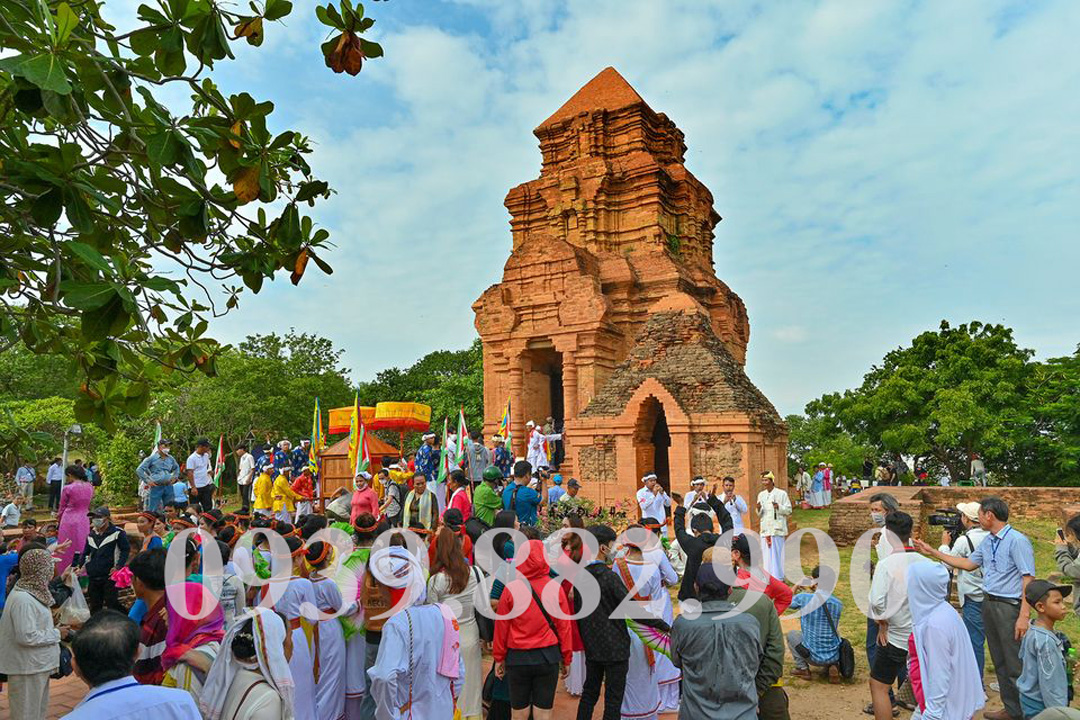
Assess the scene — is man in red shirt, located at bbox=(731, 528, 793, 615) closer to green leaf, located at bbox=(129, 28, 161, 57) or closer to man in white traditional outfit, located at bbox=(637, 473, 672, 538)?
green leaf, located at bbox=(129, 28, 161, 57)

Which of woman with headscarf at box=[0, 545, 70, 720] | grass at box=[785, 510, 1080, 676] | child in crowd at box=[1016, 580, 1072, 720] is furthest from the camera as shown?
grass at box=[785, 510, 1080, 676]

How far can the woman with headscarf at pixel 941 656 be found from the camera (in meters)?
4.11

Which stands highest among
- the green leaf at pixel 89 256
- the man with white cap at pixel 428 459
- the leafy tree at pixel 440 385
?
the leafy tree at pixel 440 385

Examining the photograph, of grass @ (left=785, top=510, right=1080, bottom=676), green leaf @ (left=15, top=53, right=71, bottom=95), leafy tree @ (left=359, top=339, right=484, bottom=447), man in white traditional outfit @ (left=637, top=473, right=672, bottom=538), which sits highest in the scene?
leafy tree @ (left=359, top=339, right=484, bottom=447)

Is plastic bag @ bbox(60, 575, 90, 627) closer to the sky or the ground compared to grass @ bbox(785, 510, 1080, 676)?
closer to the sky

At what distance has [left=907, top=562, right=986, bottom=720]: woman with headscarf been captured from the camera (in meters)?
4.11

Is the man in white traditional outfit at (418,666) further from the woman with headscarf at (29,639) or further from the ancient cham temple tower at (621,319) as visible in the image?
the ancient cham temple tower at (621,319)

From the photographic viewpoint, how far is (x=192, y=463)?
12391mm

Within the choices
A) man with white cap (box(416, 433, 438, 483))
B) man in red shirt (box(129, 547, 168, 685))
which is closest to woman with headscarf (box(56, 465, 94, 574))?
man in red shirt (box(129, 547, 168, 685))

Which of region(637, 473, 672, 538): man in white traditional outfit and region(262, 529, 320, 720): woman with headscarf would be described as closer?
region(262, 529, 320, 720): woman with headscarf

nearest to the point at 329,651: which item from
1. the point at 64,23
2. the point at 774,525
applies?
the point at 64,23

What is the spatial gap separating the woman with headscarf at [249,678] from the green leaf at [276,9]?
2634 millimetres

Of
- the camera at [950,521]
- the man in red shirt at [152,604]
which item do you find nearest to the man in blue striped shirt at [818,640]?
the camera at [950,521]

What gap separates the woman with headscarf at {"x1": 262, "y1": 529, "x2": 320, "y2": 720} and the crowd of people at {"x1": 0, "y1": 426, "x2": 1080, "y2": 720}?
0.5 inches
